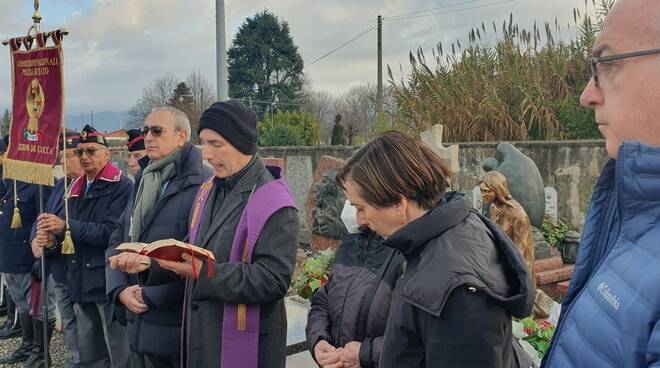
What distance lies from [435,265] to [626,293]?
1.79ft

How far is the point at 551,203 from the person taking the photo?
7172 mm

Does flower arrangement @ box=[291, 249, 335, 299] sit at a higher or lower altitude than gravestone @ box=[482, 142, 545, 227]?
lower

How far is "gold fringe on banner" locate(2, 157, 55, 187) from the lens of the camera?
12.5ft

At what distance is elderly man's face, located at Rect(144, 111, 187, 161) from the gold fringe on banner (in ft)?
3.29

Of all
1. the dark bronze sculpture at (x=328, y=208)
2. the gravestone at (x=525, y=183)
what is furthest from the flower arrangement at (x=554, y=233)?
the dark bronze sculpture at (x=328, y=208)

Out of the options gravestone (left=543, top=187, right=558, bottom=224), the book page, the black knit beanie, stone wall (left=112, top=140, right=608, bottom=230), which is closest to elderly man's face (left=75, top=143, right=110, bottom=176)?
the black knit beanie

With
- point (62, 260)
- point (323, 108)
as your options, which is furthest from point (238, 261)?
point (323, 108)

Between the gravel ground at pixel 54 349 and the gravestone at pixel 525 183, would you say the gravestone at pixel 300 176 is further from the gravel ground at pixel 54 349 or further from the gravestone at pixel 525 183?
the gravel ground at pixel 54 349

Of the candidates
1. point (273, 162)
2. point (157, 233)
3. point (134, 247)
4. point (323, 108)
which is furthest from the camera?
point (323, 108)

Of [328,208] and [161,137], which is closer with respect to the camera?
[161,137]

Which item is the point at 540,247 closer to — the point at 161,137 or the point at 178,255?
the point at 161,137

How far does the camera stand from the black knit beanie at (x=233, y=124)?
257 centimetres

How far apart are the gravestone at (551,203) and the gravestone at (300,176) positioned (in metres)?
4.78

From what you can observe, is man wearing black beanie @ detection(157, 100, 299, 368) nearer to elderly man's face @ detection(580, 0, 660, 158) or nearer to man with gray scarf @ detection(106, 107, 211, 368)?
man with gray scarf @ detection(106, 107, 211, 368)
